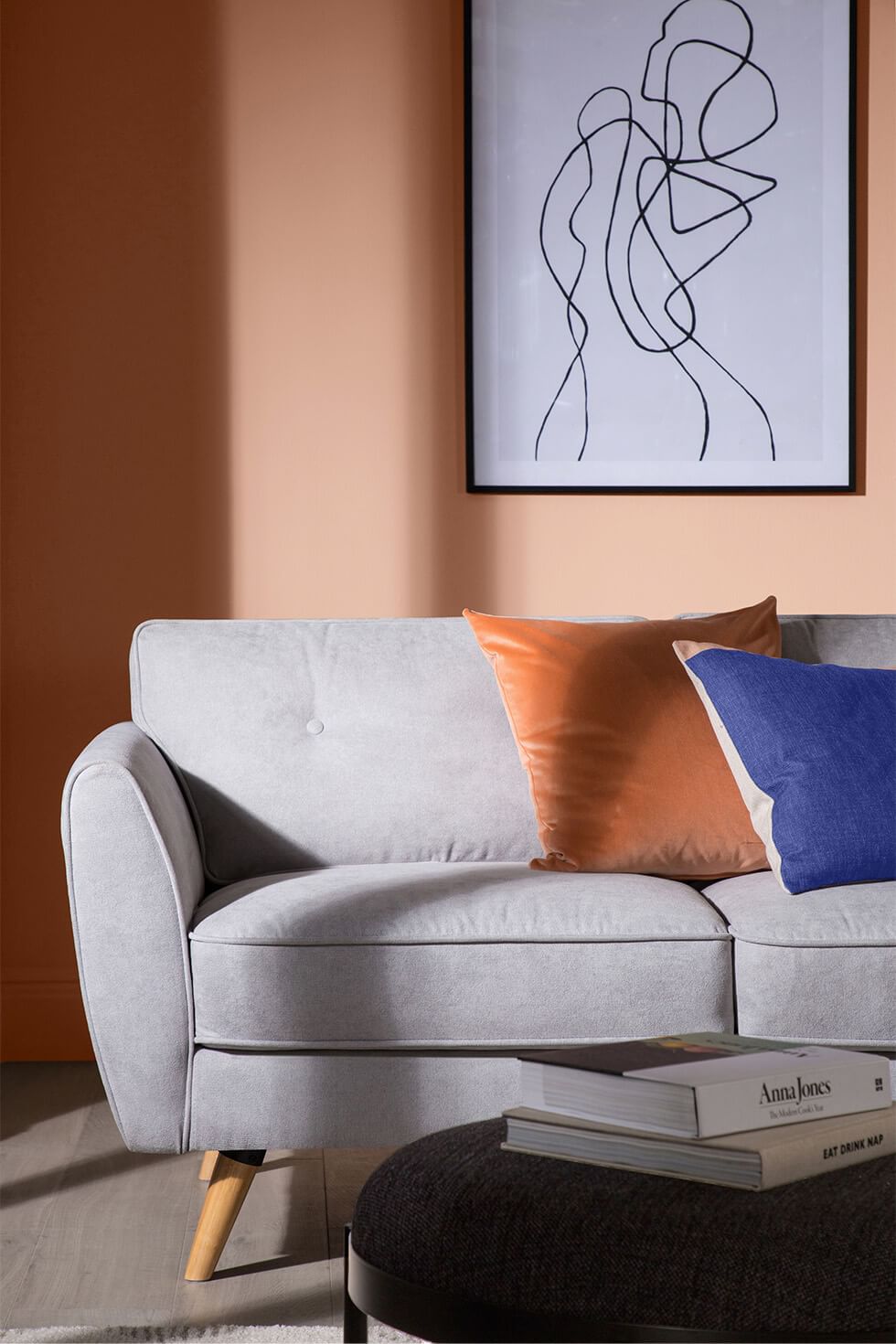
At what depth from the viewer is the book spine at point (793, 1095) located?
0.82 meters

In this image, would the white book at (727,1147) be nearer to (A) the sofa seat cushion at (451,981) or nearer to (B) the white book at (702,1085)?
(B) the white book at (702,1085)

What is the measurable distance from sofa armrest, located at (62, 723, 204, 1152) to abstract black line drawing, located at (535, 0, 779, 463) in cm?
156

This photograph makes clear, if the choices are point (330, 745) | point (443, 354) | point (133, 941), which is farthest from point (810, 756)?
point (443, 354)

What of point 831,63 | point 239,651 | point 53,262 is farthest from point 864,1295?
point 831,63

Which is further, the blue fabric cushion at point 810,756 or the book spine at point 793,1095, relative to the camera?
the blue fabric cushion at point 810,756

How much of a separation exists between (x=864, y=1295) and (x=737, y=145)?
2.68 metres

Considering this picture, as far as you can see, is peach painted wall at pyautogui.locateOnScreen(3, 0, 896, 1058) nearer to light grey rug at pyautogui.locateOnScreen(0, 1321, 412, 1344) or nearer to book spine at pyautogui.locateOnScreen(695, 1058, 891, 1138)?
light grey rug at pyautogui.locateOnScreen(0, 1321, 412, 1344)

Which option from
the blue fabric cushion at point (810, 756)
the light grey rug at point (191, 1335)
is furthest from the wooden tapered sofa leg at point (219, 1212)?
the blue fabric cushion at point (810, 756)

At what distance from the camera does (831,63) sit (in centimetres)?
292

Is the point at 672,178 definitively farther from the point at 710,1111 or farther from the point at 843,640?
the point at 710,1111

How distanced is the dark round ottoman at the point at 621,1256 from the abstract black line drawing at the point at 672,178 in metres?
2.23

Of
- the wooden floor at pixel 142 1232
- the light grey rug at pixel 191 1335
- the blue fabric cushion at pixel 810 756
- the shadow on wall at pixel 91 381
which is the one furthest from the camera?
the shadow on wall at pixel 91 381

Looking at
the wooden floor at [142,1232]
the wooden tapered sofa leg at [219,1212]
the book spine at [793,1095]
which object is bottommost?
the wooden floor at [142,1232]

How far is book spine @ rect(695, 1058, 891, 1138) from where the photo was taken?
823 millimetres
